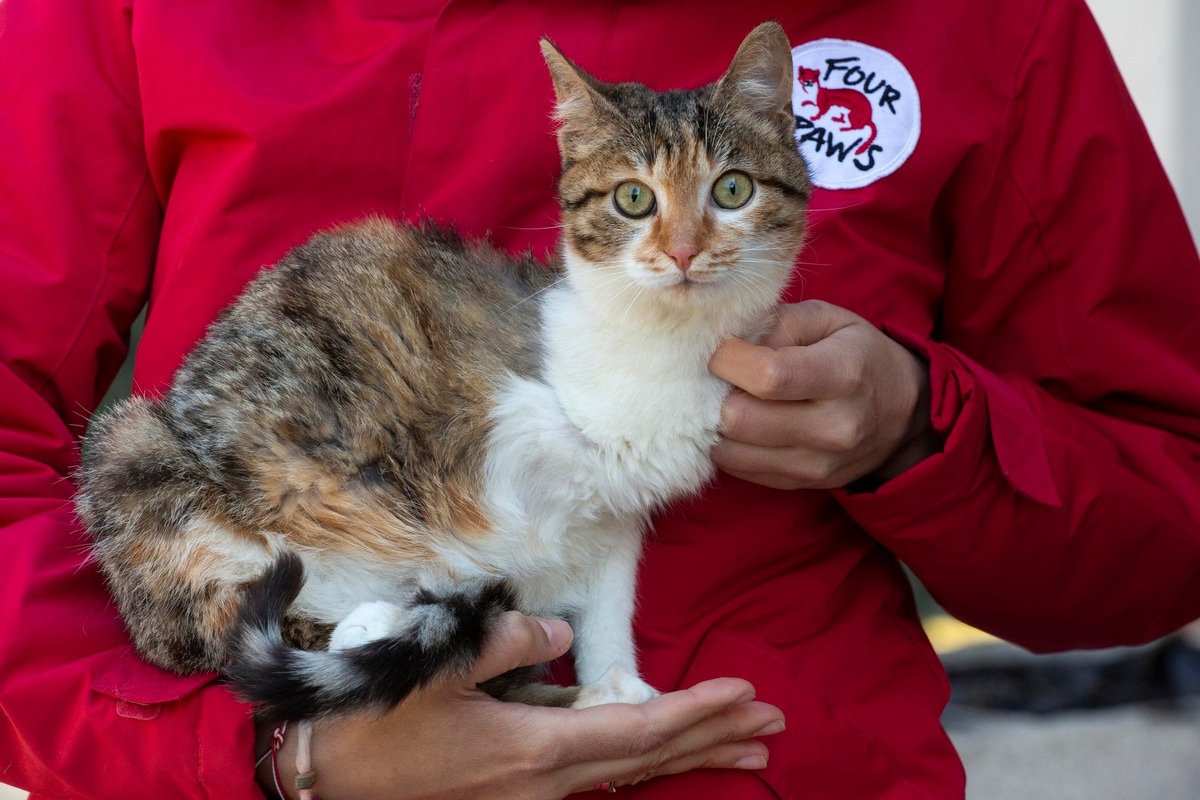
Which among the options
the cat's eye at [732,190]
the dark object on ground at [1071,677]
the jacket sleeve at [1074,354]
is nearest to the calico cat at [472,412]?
the cat's eye at [732,190]

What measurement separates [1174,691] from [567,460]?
11.0 ft

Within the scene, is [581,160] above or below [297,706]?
above

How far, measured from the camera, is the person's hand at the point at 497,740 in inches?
55.0

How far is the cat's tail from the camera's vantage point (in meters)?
1.26

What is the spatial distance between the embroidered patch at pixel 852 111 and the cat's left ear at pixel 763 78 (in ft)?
0.27

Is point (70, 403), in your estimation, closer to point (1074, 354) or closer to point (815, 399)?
point (815, 399)

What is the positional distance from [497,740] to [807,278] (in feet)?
3.06

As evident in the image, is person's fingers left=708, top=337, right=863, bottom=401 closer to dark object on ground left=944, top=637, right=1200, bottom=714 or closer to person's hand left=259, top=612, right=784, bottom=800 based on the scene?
person's hand left=259, top=612, right=784, bottom=800

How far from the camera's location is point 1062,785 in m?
3.58

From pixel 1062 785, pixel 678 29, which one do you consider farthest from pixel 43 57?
pixel 1062 785

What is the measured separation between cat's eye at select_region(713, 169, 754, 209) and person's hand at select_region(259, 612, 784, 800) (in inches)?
29.4

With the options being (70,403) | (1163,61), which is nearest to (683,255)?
(70,403)

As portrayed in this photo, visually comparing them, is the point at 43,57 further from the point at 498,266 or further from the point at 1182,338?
the point at 1182,338

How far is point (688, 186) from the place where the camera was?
62.4 inches
